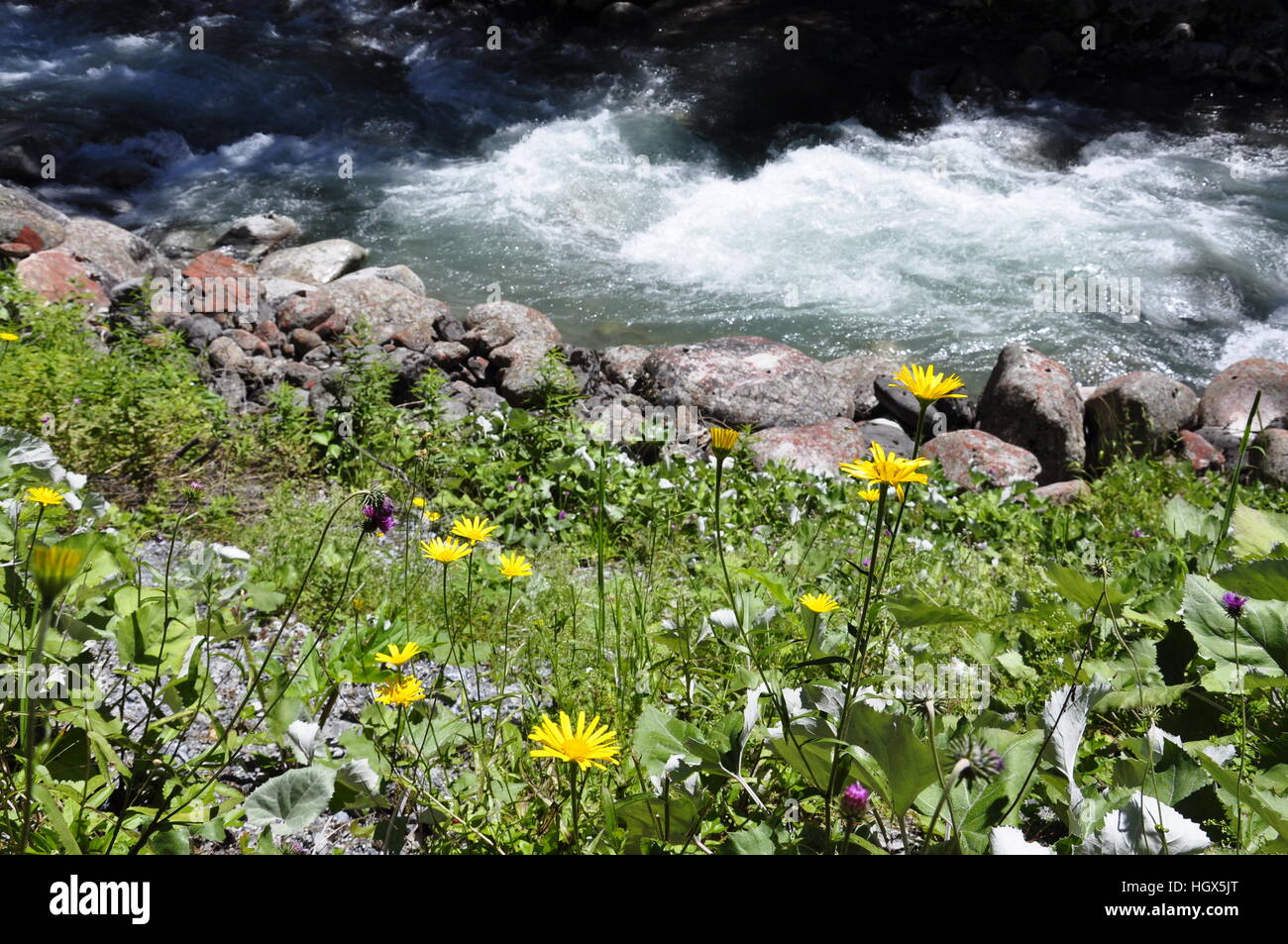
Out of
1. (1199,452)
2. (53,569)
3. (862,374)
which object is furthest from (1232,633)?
(862,374)

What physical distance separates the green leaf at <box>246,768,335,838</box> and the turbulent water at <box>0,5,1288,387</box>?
18.2 feet

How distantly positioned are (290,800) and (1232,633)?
4.52 feet

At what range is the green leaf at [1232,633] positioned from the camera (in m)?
1.30

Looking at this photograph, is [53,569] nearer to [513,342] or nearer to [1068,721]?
[1068,721]

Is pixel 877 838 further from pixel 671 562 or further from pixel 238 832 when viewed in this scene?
pixel 671 562

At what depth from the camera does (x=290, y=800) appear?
4.26ft

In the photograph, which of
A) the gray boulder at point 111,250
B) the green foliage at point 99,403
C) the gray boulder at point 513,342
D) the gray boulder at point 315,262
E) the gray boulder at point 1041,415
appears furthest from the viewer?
the gray boulder at point 315,262

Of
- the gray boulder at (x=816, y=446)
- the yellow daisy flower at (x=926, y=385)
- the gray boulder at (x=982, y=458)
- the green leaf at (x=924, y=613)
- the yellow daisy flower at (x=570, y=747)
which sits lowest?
the gray boulder at (x=982, y=458)

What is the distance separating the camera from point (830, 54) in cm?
1245

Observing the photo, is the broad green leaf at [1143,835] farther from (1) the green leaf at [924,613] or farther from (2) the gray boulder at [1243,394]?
(2) the gray boulder at [1243,394]

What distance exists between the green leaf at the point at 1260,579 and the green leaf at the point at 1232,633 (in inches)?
0.9

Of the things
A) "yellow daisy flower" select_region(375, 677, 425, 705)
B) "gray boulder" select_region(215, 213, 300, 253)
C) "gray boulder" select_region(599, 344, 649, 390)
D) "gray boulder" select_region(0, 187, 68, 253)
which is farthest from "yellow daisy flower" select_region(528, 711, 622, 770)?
"gray boulder" select_region(215, 213, 300, 253)

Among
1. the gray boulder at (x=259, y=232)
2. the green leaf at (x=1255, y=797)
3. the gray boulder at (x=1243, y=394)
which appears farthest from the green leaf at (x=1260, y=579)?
the gray boulder at (x=259, y=232)

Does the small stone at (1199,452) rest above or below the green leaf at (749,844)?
below
